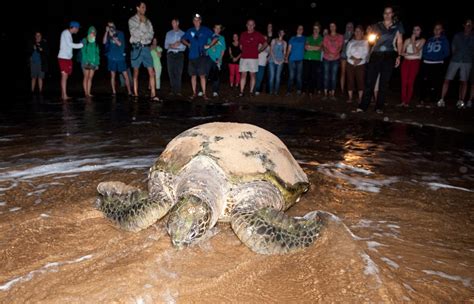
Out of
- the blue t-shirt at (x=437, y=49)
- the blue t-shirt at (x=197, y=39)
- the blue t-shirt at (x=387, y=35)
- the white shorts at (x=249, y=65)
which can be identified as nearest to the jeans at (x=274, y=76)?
the white shorts at (x=249, y=65)

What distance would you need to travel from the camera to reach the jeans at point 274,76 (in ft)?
33.7

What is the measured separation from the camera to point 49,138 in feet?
16.9

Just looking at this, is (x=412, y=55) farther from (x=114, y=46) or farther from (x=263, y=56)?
(x=114, y=46)

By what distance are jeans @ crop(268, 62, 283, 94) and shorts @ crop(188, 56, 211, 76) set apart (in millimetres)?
1811

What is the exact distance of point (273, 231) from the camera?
7.18 ft

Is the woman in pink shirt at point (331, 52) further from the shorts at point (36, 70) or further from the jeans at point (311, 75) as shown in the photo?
the shorts at point (36, 70)

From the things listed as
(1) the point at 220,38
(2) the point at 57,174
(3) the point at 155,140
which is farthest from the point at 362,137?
(1) the point at 220,38

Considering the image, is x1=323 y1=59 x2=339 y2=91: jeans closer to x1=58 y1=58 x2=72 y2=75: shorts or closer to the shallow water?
the shallow water

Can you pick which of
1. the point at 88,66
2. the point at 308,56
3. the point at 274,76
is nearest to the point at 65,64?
the point at 88,66

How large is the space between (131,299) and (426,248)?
5.86 ft

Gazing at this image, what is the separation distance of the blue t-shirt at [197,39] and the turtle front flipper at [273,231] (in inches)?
309

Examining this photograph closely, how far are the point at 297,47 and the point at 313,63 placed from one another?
610 millimetres

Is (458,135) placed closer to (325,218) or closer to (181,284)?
(325,218)

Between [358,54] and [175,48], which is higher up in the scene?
[175,48]
